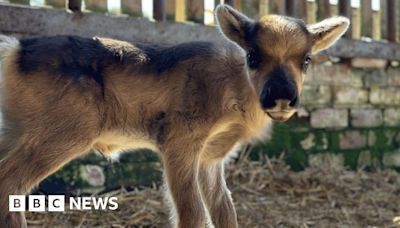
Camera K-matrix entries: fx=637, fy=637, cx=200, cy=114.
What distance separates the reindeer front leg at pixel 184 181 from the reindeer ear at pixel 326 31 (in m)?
1.05

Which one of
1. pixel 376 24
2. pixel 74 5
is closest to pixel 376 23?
pixel 376 24

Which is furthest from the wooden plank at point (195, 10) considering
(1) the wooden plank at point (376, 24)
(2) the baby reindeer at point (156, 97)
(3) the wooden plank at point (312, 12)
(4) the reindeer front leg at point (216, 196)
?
(1) the wooden plank at point (376, 24)

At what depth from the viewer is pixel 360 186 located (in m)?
6.86

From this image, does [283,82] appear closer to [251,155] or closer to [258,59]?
[258,59]

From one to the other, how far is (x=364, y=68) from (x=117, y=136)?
4358 mm

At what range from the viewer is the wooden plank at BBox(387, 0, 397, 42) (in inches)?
307

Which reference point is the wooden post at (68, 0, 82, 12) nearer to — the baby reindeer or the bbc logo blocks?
the baby reindeer

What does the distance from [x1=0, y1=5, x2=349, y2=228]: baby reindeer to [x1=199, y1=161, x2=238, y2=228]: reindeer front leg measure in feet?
0.08

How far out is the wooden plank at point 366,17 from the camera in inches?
299

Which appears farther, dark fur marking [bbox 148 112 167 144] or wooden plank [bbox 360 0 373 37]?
wooden plank [bbox 360 0 373 37]

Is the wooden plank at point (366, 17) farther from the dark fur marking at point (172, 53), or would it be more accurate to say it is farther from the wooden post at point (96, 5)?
the dark fur marking at point (172, 53)

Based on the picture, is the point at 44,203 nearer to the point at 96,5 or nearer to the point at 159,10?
the point at 96,5

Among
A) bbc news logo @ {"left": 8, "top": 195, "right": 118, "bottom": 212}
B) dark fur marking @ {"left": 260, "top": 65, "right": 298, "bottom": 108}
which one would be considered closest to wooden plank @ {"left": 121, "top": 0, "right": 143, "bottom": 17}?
bbc news logo @ {"left": 8, "top": 195, "right": 118, "bottom": 212}

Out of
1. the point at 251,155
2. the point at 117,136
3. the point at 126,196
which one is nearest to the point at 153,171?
the point at 126,196
